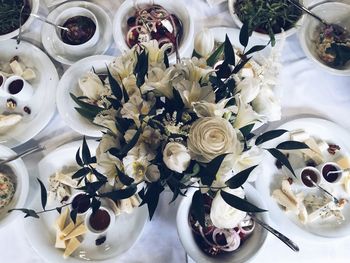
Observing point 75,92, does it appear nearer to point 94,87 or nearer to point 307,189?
point 94,87

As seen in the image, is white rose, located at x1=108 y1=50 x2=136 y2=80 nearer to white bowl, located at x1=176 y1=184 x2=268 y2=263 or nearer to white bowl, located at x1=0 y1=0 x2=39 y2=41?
white bowl, located at x1=176 y1=184 x2=268 y2=263

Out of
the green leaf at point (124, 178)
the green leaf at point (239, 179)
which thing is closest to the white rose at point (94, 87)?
the green leaf at point (124, 178)

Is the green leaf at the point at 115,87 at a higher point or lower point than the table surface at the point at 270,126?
higher

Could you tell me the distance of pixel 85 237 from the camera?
1.10 metres

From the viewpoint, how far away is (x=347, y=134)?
1115mm

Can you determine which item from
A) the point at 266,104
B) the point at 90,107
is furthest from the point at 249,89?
the point at 90,107

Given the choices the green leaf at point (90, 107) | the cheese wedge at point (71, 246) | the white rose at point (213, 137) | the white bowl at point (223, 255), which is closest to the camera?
the white rose at point (213, 137)

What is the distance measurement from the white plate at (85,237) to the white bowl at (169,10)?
29 centimetres

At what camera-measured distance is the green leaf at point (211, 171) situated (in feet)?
2.04

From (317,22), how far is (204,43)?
587 millimetres

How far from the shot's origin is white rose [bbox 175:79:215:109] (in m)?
0.65

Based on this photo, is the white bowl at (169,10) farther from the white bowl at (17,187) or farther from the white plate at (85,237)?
the white bowl at (17,187)

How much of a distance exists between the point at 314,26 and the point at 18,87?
0.81 metres

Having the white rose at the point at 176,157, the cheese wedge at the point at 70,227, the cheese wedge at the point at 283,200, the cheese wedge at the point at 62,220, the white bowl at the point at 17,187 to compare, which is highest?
the white rose at the point at 176,157
